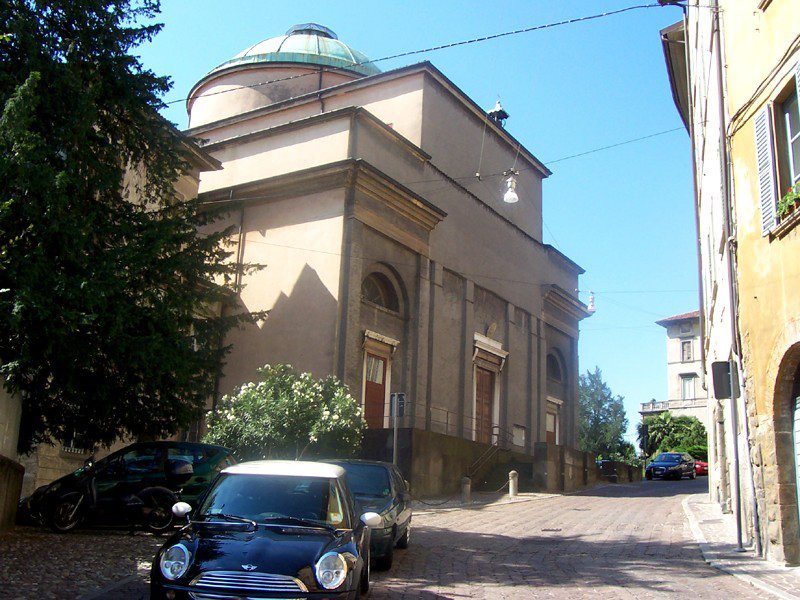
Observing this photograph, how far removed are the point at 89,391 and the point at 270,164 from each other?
15.5 metres

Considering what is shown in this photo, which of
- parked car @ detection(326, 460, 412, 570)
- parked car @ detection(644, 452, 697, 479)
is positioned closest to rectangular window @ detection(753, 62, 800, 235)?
parked car @ detection(326, 460, 412, 570)

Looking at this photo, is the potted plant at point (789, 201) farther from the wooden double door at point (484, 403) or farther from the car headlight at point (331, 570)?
the wooden double door at point (484, 403)

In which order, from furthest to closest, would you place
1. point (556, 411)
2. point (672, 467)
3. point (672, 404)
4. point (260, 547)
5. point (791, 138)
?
point (672, 404)
point (672, 467)
point (556, 411)
point (791, 138)
point (260, 547)

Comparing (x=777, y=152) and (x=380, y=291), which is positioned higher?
(x=380, y=291)

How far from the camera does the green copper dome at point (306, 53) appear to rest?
34281 millimetres

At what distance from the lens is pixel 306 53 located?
3456cm

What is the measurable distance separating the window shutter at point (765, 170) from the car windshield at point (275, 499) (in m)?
7.02

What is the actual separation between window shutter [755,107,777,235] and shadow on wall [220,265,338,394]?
1394cm

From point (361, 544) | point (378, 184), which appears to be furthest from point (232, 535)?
point (378, 184)

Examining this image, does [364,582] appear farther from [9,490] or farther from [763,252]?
[763,252]

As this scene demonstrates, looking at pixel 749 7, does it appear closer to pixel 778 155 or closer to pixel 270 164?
pixel 778 155

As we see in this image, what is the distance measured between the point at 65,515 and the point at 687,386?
2575 inches

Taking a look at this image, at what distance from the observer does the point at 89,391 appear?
12.8 meters

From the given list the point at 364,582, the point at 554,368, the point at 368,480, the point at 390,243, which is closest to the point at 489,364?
the point at 390,243
